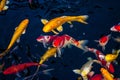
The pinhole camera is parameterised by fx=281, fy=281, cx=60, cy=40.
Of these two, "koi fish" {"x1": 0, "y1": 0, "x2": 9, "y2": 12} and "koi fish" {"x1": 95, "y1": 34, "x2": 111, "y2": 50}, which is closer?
"koi fish" {"x1": 95, "y1": 34, "x2": 111, "y2": 50}

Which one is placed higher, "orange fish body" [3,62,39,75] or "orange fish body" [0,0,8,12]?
"orange fish body" [0,0,8,12]

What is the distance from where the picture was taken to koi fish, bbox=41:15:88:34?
54.2 inches

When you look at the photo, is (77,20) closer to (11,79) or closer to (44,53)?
(44,53)

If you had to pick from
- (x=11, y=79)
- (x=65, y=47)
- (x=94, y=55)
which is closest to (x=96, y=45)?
(x=94, y=55)

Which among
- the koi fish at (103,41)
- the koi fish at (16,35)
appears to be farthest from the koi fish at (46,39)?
the koi fish at (103,41)

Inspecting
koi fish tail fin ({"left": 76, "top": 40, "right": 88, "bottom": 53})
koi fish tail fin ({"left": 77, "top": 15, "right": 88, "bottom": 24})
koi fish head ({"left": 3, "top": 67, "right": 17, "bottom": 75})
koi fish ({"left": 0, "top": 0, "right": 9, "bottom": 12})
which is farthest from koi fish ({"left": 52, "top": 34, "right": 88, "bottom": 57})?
koi fish ({"left": 0, "top": 0, "right": 9, "bottom": 12})

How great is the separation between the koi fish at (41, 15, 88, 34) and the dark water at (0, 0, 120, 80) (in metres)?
0.02

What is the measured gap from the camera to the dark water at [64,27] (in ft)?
4.43

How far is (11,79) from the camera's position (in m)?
1.36

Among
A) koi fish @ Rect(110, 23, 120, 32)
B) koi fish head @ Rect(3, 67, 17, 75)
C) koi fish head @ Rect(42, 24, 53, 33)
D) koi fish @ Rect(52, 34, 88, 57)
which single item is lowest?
koi fish head @ Rect(3, 67, 17, 75)

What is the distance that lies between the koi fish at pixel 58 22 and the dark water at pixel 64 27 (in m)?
0.02

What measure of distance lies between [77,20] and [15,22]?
33 cm

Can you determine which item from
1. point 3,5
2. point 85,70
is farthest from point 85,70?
point 3,5

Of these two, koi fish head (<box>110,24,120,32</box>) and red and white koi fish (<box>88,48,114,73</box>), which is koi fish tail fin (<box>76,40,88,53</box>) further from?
koi fish head (<box>110,24,120,32</box>)
